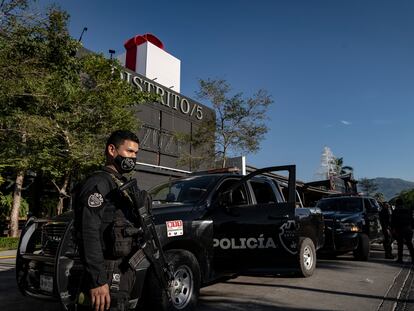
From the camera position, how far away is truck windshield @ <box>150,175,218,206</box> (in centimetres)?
568

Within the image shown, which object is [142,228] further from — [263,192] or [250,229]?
[263,192]

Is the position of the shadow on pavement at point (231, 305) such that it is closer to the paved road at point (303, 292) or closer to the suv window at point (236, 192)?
the paved road at point (303, 292)

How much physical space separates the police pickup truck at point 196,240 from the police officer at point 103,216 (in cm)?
55

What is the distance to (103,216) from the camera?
2617 mm

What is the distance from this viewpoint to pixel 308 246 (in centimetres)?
740

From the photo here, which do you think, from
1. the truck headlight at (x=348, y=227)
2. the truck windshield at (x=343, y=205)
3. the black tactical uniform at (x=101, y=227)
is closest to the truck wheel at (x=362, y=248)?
the truck headlight at (x=348, y=227)

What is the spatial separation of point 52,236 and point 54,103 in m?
11.5

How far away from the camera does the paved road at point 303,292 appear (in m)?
5.38

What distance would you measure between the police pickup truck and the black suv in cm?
248

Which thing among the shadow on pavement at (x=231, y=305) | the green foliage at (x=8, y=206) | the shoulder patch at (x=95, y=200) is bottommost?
the shadow on pavement at (x=231, y=305)

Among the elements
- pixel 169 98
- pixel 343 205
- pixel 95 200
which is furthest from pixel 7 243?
pixel 169 98

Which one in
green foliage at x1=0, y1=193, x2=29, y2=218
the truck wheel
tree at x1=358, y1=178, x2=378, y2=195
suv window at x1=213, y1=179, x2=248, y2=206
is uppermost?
tree at x1=358, y1=178, x2=378, y2=195

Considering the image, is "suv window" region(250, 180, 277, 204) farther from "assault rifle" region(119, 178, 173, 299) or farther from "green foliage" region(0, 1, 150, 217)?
"green foliage" region(0, 1, 150, 217)

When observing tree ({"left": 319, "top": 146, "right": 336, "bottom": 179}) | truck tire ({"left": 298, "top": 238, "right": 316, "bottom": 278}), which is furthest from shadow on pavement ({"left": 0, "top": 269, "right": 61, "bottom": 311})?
tree ({"left": 319, "top": 146, "right": 336, "bottom": 179})
